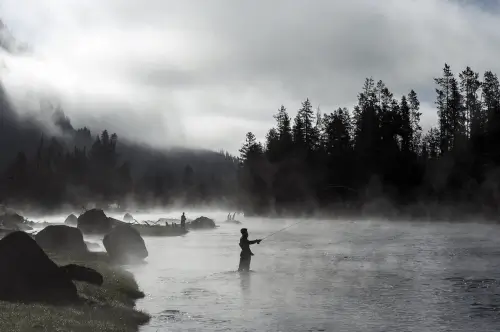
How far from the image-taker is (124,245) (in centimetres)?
4109

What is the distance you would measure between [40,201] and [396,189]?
133 m

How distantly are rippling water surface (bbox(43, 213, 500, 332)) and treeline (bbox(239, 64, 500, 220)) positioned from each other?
63.3 metres

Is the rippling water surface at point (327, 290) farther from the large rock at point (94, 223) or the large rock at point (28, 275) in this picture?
the large rock at point (94, 223)

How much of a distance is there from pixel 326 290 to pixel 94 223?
4843cm

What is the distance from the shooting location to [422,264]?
1590 inches

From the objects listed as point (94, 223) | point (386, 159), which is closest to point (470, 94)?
point (386, 159)

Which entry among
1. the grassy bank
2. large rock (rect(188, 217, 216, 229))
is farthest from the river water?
large rock (rect(188, 217, 216, 229))

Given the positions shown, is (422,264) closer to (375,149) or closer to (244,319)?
(244,319)

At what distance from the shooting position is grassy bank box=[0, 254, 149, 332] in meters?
16.5

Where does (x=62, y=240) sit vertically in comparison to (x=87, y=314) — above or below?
above

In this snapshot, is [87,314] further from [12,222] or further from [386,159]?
[386,159]

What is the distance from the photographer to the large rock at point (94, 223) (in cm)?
7056

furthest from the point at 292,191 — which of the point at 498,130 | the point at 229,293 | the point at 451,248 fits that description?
the point at 229,293

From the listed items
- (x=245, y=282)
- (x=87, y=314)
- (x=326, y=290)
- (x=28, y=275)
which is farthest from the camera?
(x=245, y=282)
